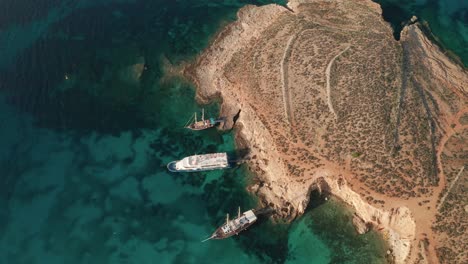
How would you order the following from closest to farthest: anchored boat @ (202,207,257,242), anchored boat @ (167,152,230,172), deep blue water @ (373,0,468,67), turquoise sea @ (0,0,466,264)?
turquoise sea @ (0,0,466,264) < anchored boat @ (202,207,257,242) < anchored boat @ (167,152,230,172) < deep blue water @ (373,0,468,67)

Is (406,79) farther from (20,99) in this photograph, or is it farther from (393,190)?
(20,99)

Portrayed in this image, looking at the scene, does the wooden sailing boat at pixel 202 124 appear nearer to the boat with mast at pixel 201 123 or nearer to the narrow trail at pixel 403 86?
the boat with mast at pixel 201 123

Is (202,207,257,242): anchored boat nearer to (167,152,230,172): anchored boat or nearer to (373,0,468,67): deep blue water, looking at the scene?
(167,152,230,172): anchored boat

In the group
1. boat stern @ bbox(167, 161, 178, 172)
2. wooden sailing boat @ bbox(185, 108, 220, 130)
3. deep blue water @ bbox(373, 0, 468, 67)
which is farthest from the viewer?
deep blue water @ bbox(373, 0, 468, 67)

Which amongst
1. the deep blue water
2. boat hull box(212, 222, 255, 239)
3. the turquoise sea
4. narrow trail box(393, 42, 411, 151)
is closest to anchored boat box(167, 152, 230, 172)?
the turquoise sea

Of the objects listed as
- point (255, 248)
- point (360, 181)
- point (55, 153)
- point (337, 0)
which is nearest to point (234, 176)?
point (255, 248)

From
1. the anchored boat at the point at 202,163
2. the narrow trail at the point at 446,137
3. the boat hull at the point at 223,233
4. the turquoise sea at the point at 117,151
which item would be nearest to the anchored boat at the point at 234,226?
the boat hull at the point at 223,233
